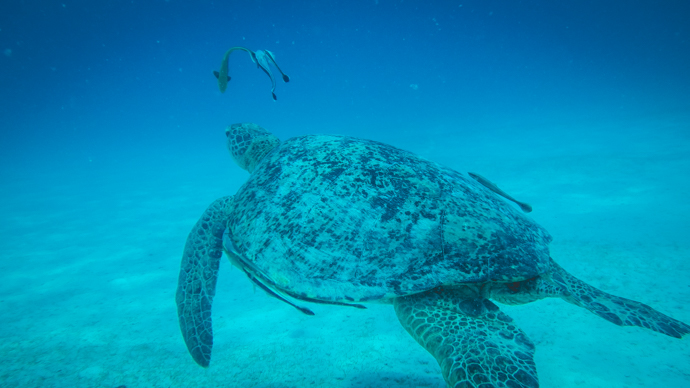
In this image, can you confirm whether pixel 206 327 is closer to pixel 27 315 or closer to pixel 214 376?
pixel 214 376

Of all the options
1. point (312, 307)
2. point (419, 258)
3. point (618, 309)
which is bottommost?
point (618, 309)

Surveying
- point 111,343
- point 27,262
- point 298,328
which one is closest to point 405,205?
point 298,328

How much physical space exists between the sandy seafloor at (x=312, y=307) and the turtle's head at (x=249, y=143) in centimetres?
260

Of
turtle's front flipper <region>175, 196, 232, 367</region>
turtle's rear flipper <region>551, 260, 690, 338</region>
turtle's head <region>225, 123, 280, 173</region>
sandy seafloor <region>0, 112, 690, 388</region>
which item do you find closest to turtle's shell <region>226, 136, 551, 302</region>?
turtle's rear flipper <region>551, 260, 690, 338</region>

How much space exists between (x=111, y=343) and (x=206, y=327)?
7.64 ft

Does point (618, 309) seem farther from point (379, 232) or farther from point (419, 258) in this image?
point (379, 232)

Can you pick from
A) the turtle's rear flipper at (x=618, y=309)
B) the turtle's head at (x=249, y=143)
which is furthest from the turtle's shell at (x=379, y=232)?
the turtle's head at (x=249, y=143)

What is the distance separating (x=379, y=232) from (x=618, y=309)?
6.27 feet

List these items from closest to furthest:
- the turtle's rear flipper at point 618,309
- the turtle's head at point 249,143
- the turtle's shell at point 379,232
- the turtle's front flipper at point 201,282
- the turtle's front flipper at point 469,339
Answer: the turtle's front flipper at point 469,339 → the turtle's rear flipper at point 618,309 → the turtle's shell at point 379,232 → the turtle's front flipper at point 201,282 → the turtle's head at point 249,143

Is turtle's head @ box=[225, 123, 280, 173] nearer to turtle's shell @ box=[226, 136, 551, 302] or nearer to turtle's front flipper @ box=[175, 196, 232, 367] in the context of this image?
turtle's front flipper @ box=[175, 196, 232, 367]

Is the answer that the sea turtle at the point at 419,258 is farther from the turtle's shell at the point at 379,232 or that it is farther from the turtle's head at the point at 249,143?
the turtle's head at the point at 249,143

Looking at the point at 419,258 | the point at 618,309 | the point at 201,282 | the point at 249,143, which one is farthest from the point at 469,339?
the point at 249,143

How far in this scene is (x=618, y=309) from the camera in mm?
2166

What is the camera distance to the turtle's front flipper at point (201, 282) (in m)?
2.99
